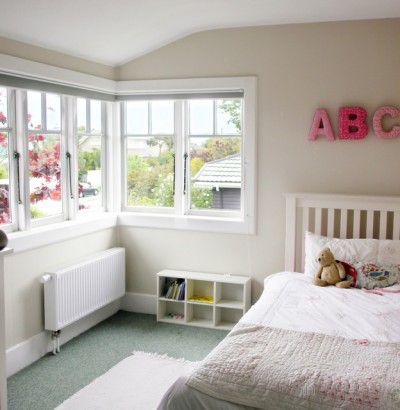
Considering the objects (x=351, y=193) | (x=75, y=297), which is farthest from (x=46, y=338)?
(x=351, y=193)

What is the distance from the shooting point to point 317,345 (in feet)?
8.27

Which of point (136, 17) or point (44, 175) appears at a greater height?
point (136, 17)

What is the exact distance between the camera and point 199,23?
4117 mm

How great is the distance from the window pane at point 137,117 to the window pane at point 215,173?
1.56 ft

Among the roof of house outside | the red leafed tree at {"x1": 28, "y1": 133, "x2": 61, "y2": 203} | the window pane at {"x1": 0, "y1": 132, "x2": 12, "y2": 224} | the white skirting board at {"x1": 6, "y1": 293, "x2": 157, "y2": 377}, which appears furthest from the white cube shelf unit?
the window pane at {"x1": 0, "y1": 132, "x2": 12, "y2": 224}

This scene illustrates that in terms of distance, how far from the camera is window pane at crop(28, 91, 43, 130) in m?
3.71

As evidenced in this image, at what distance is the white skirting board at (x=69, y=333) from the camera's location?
3.54 meters


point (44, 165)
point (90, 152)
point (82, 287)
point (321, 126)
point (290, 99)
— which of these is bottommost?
point (82, 287)

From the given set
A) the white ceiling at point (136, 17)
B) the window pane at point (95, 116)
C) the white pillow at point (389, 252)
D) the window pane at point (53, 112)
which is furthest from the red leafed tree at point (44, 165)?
the white pillow at point (389, 252)

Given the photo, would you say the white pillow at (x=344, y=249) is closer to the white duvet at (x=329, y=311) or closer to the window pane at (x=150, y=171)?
the white duvet at (x=329, y=311)

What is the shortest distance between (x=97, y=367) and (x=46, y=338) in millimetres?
481

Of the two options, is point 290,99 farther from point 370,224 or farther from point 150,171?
point 150,171

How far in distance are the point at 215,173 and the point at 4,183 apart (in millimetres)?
1718

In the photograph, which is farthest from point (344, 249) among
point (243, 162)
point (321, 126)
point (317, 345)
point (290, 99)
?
point (317, 345)
